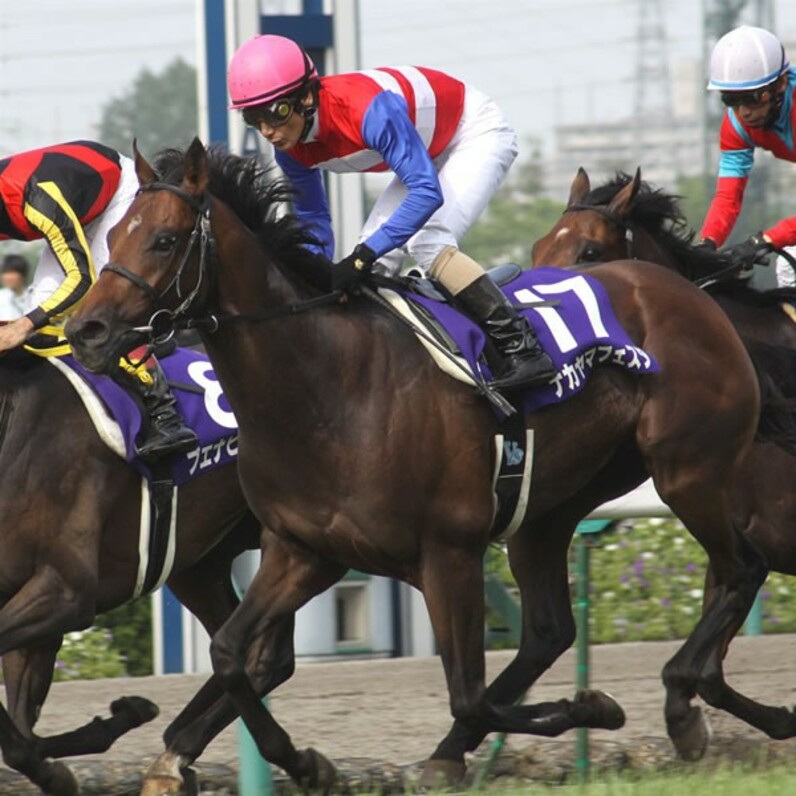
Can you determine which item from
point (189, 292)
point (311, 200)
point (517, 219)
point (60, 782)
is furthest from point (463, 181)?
point (517, 219)

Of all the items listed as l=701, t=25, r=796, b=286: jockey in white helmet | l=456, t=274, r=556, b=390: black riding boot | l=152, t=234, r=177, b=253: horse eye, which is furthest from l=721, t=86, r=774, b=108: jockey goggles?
l=152, t=234, r=177, b=253: horse eye

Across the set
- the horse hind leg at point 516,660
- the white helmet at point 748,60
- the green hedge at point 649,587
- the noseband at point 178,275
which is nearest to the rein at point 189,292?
the noseband at point 178,275

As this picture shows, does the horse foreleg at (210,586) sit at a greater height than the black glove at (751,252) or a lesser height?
lesser

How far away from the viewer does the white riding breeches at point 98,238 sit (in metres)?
6.04

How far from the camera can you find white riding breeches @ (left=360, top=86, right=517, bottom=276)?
5.70 meters

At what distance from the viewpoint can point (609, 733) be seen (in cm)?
645

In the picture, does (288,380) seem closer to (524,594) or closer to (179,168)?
(179,168)

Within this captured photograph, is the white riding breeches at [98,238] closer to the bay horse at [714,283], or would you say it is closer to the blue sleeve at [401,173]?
the blue sleeve at [401,173]

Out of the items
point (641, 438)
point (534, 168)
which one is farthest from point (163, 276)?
point (534, 168)

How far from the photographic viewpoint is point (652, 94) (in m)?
Answer: 11.5

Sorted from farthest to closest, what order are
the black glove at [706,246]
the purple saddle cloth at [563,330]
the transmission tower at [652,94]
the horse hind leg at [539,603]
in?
the transmission tower at [652,94] → the black glove at [706,246] → the horse hind leg at [539,603] → the purple saddle cloth at [563,330]

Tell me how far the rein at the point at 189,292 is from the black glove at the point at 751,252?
2.09m

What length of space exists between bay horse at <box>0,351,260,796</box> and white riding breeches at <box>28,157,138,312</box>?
31 centimetres

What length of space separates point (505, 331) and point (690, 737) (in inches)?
54.4
